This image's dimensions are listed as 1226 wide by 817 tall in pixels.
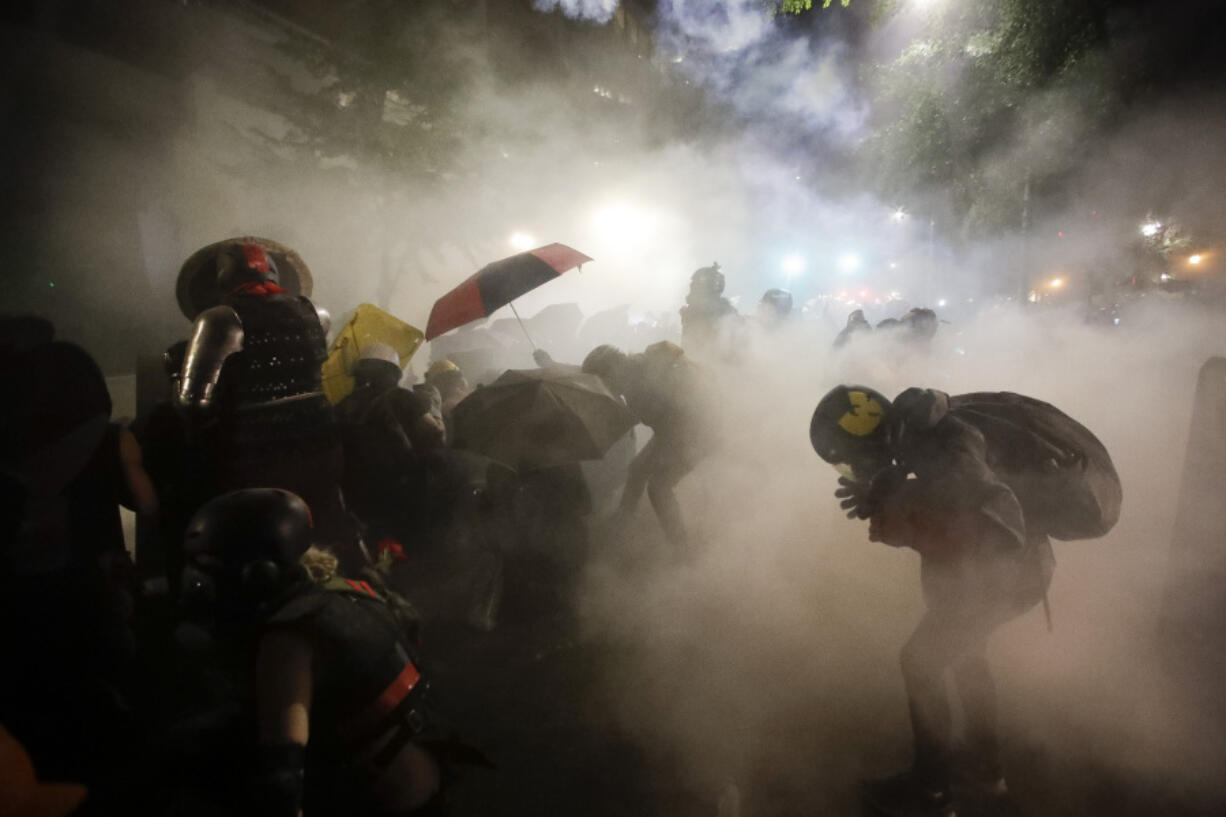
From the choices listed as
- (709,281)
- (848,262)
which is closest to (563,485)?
(709,281)

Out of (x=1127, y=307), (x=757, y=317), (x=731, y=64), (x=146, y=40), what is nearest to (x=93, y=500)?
(x=757, y=317)

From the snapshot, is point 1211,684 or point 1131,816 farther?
point 1211,684

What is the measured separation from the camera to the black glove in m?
2.41

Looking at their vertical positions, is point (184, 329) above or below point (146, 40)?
below

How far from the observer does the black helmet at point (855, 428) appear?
2.54 meters

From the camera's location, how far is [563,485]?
4.48 meters

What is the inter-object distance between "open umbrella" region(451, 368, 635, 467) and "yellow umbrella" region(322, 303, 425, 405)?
1.33 meters

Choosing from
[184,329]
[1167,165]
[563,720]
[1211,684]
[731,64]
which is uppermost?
[731,64]

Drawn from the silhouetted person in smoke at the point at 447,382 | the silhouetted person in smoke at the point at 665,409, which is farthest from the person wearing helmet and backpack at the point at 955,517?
the silhouetted person in smoke at the point at 447,382

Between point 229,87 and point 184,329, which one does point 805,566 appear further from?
point 229,87

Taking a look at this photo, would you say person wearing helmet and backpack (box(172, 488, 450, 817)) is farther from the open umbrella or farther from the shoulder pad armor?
the open umbrella

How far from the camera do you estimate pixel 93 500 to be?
256 centimetres

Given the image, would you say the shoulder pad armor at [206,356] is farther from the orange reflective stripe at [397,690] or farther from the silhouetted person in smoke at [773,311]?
the silhouetted person in smoke at [773,311]

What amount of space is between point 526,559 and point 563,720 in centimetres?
137
